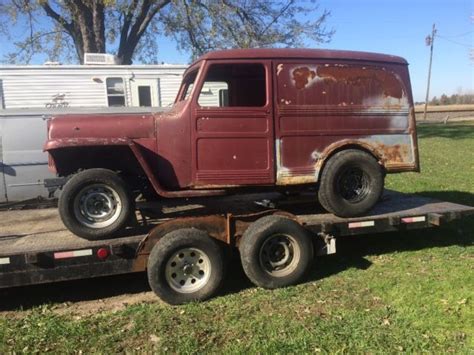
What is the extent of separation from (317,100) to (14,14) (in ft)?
59.8

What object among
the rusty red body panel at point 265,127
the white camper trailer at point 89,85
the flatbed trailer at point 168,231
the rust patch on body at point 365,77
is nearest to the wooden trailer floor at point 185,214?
the flatbed trailer at point 168,231

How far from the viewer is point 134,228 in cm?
541

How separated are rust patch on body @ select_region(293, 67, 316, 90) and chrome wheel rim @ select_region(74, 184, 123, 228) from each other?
2168 mm

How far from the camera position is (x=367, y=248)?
261 inches

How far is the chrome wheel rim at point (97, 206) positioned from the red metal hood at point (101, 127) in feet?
1.74

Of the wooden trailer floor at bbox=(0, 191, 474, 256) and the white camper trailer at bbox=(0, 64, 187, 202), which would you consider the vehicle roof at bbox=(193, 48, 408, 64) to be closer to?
the wooden trailer floor at bbox=(0, 191, 474, 256)

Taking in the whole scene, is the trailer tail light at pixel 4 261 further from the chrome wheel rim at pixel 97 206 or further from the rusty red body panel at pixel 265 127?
the rusty red body panel at pixel 265 127

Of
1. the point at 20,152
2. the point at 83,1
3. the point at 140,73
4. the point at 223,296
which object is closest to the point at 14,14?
the point at 83,1

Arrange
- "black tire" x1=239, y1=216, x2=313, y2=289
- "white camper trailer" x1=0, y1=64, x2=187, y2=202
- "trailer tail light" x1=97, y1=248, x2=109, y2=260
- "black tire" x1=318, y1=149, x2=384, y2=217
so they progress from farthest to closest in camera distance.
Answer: "white camper trailer" x1=0, y1=64, x2=187, y2=202 → "black tire" x1=318, y1=149, x2=384, y2=217 → "black tire" x1=239, y1=216, x2=313, y2=289 → "trailer tail light" x1=97, y1=248, x2=109, y2=260

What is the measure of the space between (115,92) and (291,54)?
6.84 m

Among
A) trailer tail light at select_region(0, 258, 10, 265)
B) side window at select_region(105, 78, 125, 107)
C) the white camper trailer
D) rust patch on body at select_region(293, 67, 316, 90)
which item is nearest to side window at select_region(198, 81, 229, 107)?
rust patch on body at select_region(293, 67, 316, 90)

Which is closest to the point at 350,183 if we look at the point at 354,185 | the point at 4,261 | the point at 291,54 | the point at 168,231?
the point at 354,185

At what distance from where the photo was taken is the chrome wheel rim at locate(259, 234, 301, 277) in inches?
206

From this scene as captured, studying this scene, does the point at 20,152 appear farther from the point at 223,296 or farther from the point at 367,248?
the point at 367,248
